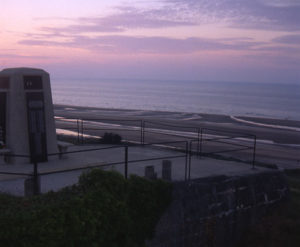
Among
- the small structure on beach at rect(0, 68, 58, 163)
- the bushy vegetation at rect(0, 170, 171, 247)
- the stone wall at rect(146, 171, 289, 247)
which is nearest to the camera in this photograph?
the bushy vegetation at rect(0, 170, 171, 247)

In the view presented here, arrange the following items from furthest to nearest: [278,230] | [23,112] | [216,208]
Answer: [23,112], [278,230], [216,208]

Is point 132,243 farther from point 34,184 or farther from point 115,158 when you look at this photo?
point 115,158

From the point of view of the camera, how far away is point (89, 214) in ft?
20.5

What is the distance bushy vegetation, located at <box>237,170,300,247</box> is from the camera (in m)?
9.42

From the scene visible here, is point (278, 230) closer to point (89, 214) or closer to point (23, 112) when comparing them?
point (89, 214)

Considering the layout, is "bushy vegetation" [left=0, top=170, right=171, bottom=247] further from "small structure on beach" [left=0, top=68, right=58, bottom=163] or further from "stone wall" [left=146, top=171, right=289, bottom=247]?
"small structure on beach" [left=0, top=68, right=58, bottom=163]

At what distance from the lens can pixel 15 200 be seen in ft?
20.9

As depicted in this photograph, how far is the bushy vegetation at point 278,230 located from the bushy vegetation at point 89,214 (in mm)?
3136

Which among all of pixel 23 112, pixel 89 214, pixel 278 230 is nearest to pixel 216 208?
pixel 278 230

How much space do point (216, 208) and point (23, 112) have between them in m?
6.14

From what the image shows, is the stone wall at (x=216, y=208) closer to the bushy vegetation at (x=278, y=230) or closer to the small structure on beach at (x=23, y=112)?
the bushy vegetation at (x=278, y=230)

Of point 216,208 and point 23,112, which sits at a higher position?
point 23,112

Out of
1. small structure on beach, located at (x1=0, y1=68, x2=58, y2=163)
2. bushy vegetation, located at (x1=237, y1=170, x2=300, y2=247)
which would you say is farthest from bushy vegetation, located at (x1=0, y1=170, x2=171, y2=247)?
small structure on beach, located at (x1=0, y1=68, x2=58, y2=163)

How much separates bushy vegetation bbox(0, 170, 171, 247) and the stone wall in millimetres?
463
